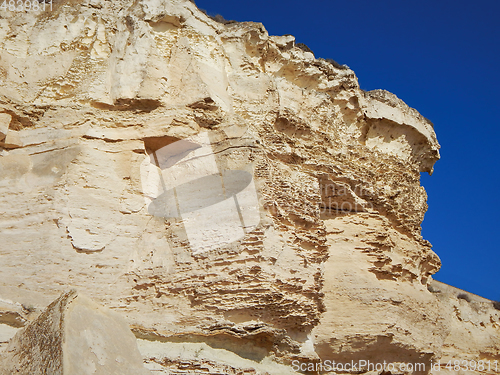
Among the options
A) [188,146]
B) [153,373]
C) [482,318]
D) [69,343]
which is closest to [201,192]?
[188,146]

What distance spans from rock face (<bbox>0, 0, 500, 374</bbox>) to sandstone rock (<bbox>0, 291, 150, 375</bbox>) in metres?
0.90

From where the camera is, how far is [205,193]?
909 centimetres

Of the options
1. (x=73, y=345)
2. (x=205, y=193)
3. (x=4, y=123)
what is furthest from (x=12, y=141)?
(x=73, y=345)

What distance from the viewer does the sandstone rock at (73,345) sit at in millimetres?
5801

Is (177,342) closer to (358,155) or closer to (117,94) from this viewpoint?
(117,94)

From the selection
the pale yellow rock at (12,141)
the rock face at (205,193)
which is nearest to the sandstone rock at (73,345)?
the rock face at (205,193)

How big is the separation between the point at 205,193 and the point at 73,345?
3.75 meters

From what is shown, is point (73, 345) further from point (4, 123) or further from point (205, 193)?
point (4, 123)

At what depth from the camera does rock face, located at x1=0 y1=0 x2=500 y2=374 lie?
26.3 ft

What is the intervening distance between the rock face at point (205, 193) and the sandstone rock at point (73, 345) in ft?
2.95

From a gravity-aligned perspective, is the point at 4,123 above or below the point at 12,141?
above

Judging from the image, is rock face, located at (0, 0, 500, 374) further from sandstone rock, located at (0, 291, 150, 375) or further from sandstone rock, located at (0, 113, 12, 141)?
sandstone rock, located at (0, 291, 150, 375)

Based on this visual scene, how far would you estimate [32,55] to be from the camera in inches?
398

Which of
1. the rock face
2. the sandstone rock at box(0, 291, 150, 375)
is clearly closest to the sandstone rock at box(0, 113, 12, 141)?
the rock face
